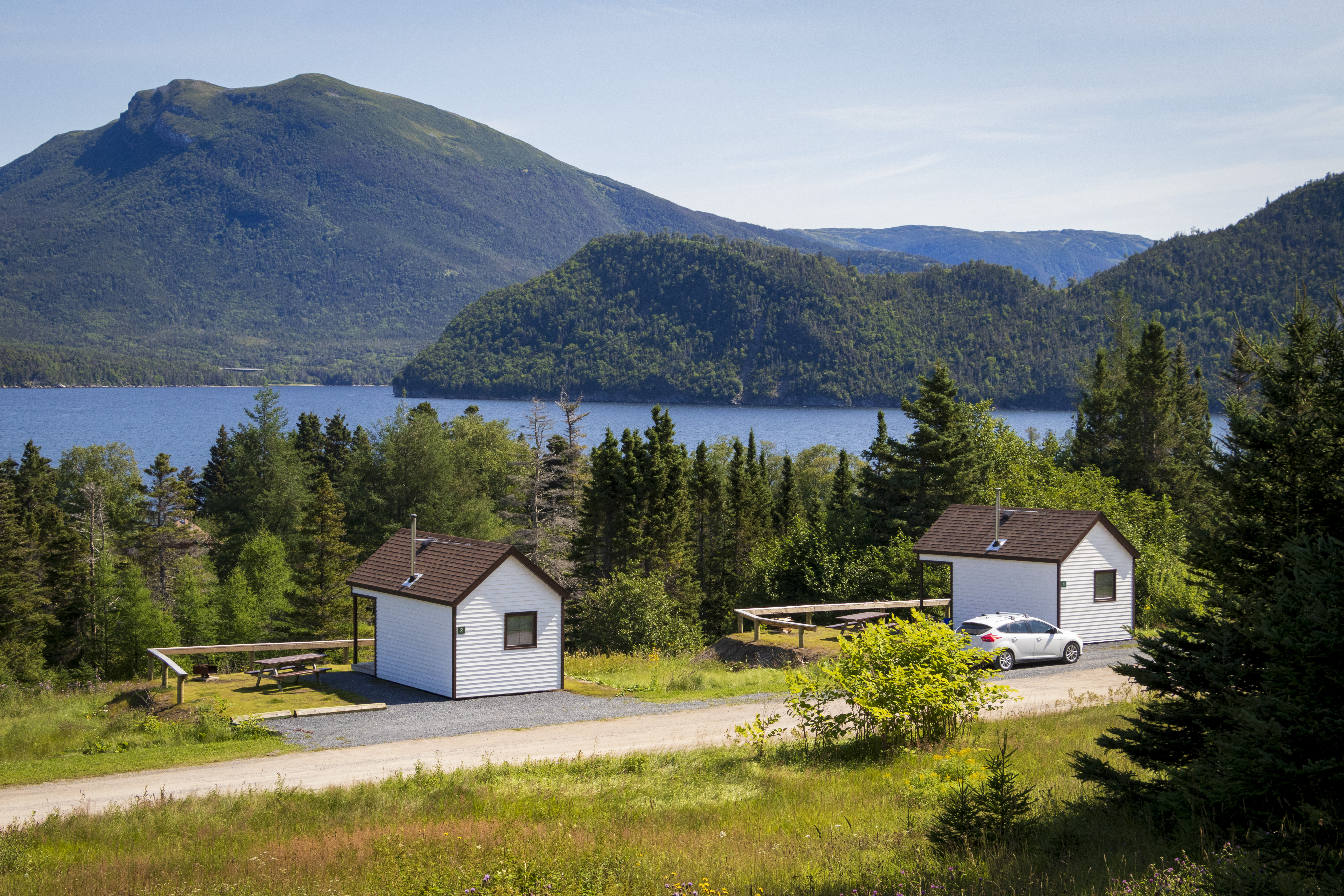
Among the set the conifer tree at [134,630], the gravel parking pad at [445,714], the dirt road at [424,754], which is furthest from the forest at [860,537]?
the gravel parking pad at [445,714]

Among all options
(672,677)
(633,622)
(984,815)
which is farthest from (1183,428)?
(984,815)

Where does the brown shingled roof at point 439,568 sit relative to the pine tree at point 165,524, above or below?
above

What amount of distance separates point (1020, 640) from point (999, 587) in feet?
11.8

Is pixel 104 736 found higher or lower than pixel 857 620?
lower

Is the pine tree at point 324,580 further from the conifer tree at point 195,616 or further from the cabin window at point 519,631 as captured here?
the cabin window at point 519,631

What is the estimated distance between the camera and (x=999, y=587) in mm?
30531

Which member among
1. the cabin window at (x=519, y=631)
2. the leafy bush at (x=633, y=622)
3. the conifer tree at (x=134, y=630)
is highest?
the cabin window at (x=519, y=631)

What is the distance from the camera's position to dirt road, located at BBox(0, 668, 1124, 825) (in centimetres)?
1578

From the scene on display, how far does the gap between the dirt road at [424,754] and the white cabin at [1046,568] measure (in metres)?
6.01

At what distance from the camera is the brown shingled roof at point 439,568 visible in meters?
25.9

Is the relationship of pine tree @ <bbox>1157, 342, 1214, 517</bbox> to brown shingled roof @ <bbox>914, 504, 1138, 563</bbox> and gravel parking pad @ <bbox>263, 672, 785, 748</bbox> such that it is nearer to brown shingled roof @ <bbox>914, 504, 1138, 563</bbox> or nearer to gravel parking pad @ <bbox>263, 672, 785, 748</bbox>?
brown shingled roof @ <bbox>914, 504, 1138, 563</bbox>

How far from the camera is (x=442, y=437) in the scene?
65625mm

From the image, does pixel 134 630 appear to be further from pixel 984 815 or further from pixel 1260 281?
pixel 1260 281

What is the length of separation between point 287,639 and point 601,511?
16.8 metres
